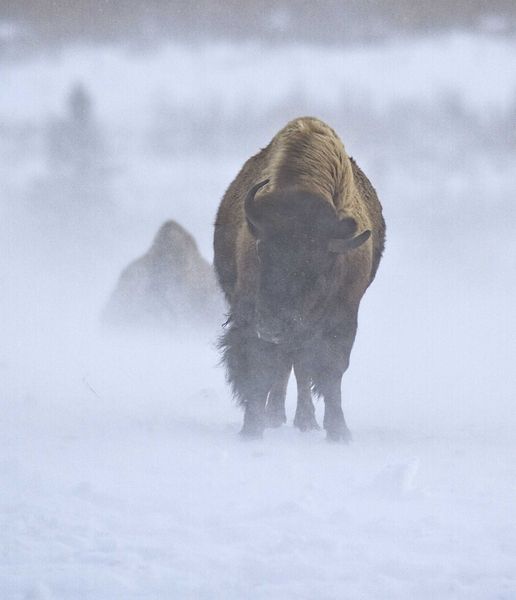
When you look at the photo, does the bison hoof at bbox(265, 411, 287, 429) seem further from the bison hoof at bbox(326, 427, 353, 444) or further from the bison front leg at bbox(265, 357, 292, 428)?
the bison hoof at bbox(326, 427, 353, 444)

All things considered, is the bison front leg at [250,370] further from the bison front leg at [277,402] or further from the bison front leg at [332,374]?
the bison front leg at [277,402]

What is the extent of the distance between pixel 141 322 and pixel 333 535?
1119 cm

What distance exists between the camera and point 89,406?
7.35 metres

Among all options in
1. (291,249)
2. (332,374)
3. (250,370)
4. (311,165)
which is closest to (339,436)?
(332,374)

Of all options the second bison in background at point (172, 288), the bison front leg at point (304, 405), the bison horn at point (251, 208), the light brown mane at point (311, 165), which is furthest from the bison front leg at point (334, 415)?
the second bison in background at point (172, 288)

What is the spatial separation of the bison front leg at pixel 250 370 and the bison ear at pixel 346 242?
879mm

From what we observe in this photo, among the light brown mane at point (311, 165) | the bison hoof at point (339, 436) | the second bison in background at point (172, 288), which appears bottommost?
the bison hoof at point (339, 436)

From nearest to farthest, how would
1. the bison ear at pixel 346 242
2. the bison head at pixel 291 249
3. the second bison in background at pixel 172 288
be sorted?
the bison head at pixel 291 249 → the bison ear at pixel 346 242 → the second bison in background at pixel 172 288

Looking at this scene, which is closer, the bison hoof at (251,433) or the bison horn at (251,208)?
the bison horn at (251,208)

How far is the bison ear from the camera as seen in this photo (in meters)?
5.77

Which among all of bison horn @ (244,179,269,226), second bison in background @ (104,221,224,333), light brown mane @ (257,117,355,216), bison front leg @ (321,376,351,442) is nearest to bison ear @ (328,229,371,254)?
light brown mane @ (257,117,355,216)

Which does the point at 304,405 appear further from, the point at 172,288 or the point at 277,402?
the point at 172,288

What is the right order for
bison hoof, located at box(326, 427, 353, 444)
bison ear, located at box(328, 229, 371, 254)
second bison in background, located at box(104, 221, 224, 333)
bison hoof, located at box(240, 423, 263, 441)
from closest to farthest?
1. bison ear, located at box(328, 229, 371, 254)
2. bison hoof, located at box(240, 423, 263, 441)
3. bison hoof, located at box(326, 427, 353, 444)
4. second bison in background, located at box(104, 221, 224, 333)

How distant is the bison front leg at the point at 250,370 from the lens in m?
6.27
